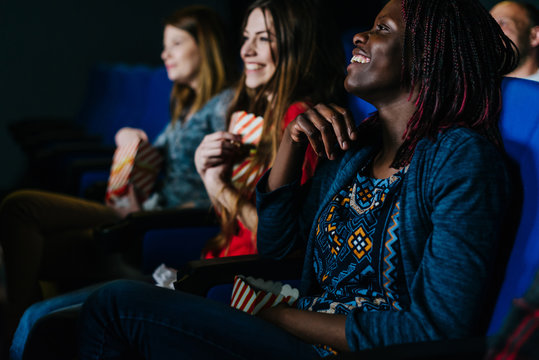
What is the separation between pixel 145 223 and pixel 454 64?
1001mm

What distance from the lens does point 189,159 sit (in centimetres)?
201

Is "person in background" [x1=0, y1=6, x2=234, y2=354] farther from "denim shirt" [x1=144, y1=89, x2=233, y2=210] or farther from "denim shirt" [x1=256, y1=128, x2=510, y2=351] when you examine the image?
"denim shirt" [x1=256, y1=128, x2=510, y2=351]

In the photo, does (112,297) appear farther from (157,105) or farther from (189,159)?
(157,105)

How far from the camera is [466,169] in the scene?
0.89 metres

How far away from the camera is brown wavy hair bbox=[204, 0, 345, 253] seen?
1.51m

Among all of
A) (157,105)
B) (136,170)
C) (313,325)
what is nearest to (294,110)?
(313,325)

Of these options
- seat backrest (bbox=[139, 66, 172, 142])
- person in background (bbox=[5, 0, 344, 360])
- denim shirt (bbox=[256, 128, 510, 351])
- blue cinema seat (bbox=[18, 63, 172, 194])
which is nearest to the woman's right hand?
person in background (bbox=[5, 0, 344, 360])

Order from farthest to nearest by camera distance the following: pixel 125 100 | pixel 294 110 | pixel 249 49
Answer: pixel 125 100, pixel 249 49, pixel 294 110

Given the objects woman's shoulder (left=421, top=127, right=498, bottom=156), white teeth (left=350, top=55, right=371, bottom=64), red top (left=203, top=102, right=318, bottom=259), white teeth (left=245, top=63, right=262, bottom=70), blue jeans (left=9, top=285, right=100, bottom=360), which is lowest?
blue jeans (left=9, top=285, right=100, bottom=360)

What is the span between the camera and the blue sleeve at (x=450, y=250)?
2.83ft

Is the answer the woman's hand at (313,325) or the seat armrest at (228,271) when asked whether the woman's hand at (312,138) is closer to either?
the seat armrest at (228,271)

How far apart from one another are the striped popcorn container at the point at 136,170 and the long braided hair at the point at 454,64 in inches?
47.8

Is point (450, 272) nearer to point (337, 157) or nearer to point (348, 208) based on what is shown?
point (348, 208)

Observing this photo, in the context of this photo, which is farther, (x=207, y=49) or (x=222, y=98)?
(x=207, y=49)
